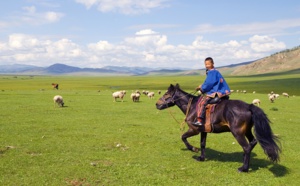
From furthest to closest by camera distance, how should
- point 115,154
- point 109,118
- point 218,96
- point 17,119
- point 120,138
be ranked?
point 109,118, point 17,119, point 120,138, point 115,154, point 218,96

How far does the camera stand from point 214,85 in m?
12.0

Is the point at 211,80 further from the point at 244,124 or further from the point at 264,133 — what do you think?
the point at 264,133

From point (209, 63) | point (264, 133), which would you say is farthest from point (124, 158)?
point (264, 133)

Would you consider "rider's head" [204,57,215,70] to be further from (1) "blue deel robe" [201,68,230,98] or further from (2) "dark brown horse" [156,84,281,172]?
(2) "dark brown horse" [156,84,281,172]

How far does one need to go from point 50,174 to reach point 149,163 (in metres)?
3.95

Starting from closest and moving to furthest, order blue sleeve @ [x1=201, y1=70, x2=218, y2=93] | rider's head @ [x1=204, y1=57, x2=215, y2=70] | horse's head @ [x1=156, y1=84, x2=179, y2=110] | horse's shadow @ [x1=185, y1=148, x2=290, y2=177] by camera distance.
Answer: horse's shadow @ [x1=185, y1=148, x2=290, y2=177] < blue sleeve @ [x1=201, y1=70, x2=218, y2=93] < rider's head @ [x1=204, y1=57, x2=215, y2=70] < horse's head @ [x1=156, y1=84, x2=179, y2=110]

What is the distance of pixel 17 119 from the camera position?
23500mm

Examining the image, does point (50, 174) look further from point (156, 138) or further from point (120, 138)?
point (156, 138)

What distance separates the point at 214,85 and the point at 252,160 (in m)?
4.03

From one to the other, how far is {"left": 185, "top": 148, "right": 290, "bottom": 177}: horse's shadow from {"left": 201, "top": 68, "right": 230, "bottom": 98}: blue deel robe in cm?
318

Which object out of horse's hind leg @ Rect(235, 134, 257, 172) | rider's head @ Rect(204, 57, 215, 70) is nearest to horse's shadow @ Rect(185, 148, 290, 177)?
horse's hind leg @ Rect(235, 134, 257, 172)

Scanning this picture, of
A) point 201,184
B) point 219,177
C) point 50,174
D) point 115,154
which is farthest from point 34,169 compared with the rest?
point 219,177

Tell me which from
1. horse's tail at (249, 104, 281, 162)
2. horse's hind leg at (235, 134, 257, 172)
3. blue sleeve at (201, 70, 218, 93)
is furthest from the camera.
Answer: blue sleeve at (201, 70, 218, 93)

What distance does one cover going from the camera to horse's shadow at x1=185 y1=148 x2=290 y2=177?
11.6 metres
